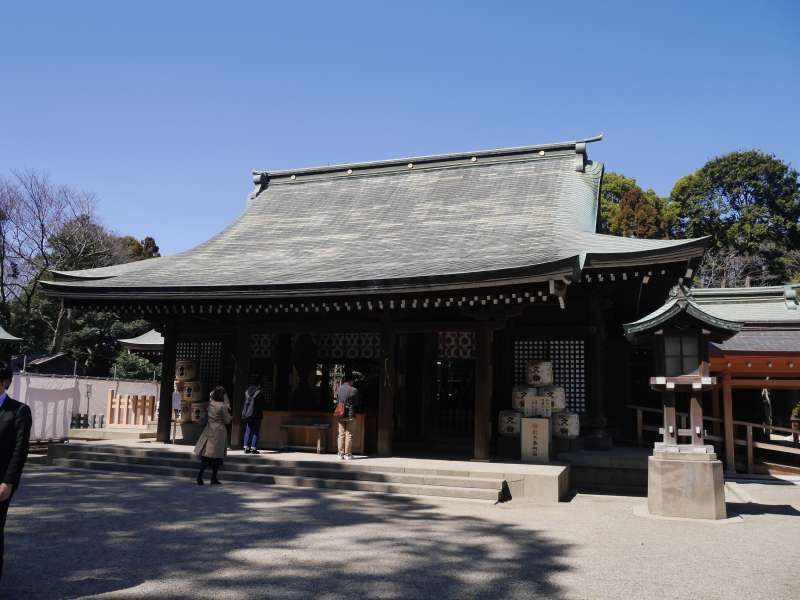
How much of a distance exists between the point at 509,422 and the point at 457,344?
1.93m

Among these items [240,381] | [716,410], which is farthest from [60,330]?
[716,410]

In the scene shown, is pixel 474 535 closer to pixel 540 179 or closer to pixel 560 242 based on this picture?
pixel 560 242

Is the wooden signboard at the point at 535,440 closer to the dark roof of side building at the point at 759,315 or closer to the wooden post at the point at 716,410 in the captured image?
the dark roof of side building at the point at 759,315

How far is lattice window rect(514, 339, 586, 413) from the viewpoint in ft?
41.2

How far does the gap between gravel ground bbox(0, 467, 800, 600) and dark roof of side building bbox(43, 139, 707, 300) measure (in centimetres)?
396

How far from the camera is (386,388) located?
1197cm

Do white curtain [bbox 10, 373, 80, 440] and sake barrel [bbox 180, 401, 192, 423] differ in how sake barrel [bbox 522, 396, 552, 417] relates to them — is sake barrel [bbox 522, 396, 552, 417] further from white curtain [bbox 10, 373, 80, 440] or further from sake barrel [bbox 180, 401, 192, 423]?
white curtain [bbox 10, 373, 80, 440]

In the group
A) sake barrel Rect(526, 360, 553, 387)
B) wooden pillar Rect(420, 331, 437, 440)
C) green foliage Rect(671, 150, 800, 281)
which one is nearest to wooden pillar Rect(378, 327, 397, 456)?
wooden pillar Rect(420, 331, 437, 440)

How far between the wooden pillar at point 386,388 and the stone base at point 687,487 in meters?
5.06

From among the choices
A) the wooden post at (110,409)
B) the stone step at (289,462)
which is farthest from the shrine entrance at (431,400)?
the wooden post at (110,409)

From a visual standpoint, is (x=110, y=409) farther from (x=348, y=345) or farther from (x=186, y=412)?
(x=348, y=345)

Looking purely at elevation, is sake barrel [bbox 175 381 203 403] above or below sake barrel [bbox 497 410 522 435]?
above

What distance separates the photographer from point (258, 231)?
17375 millimetres

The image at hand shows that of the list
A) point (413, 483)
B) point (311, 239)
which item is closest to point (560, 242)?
point (413, 483)
